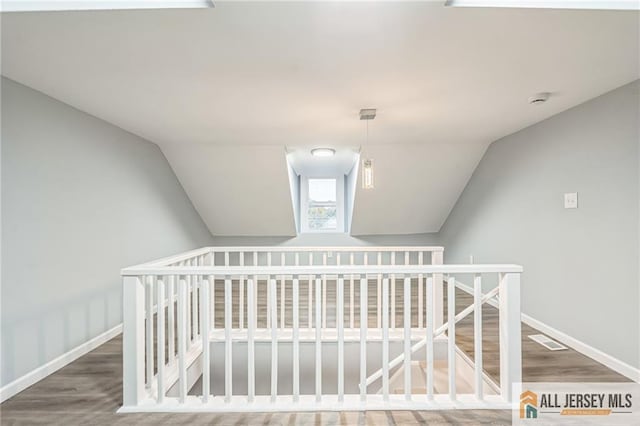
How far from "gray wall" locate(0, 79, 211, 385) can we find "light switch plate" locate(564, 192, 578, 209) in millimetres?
4232

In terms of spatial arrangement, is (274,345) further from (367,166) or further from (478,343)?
(367,166)

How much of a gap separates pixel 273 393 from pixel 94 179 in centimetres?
240

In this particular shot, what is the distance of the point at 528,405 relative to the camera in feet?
6.02

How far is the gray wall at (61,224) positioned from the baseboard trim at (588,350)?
4148 millimetres

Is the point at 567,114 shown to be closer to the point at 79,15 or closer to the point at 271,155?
the point at 271,155

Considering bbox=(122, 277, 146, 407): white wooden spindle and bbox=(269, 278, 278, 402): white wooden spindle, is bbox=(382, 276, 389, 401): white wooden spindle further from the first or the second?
bbox=(122, 277, 146, 407): white wooden spindle

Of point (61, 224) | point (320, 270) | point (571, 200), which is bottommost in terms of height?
point (320, 270)

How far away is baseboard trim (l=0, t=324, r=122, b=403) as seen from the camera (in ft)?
6.43

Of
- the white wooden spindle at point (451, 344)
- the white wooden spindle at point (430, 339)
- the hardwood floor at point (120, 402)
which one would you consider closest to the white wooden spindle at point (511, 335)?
the hardwood floor at point (120, 402)

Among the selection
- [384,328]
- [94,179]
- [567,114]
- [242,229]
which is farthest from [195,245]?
[567,114]

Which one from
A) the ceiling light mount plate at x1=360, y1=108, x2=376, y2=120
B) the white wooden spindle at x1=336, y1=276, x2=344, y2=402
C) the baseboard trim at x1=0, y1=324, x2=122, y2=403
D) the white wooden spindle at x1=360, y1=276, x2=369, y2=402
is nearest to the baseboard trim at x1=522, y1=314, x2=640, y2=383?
the white wooden spindle at x1=360, y1=276, x2=369, y2=402

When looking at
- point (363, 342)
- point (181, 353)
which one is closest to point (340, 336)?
point (363, 342)

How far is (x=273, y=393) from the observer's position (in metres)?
1.87

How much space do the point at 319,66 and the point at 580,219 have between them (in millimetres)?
2547
